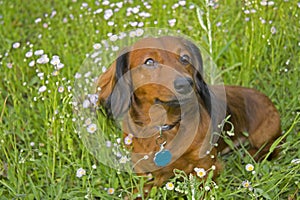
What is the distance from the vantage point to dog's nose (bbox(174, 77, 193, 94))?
2.32 meters

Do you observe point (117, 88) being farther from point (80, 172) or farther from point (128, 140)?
point (80, 172)

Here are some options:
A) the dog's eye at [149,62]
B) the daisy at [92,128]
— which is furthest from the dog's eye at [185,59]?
the daisy at [92,128]

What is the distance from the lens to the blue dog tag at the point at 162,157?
2.58 m

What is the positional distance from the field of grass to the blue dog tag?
0.30ft

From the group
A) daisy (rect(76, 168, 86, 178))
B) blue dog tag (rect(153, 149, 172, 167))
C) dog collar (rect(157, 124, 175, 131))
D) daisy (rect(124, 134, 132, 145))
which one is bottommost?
daisy (rect(76, 168, 86, 178))

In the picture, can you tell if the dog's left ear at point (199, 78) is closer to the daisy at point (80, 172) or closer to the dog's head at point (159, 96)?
the dog's head at point (159, 96)

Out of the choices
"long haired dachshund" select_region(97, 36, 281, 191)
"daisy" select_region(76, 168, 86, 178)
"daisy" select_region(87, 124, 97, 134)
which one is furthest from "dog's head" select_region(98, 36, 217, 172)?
"daisy" select_region(76, 168, 86, 178)

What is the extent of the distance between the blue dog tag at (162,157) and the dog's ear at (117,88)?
27cm

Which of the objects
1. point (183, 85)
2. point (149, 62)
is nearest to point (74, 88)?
point (149, 62)

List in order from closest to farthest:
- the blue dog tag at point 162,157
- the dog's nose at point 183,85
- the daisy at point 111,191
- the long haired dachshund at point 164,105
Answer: the dog's nose at point 183,85 < the long haired dachshund at point 164,105 < the blue dog tag at point 162,157 < the daisy at point 111,191

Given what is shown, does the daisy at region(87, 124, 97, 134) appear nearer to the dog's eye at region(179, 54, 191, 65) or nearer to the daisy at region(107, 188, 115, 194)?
the daisy at region(107, 188, 115, 194)

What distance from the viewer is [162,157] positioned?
8.46 ft

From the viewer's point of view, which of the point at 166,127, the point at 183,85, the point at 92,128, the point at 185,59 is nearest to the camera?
the point at 183,85

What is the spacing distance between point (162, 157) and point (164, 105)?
0.84ft
